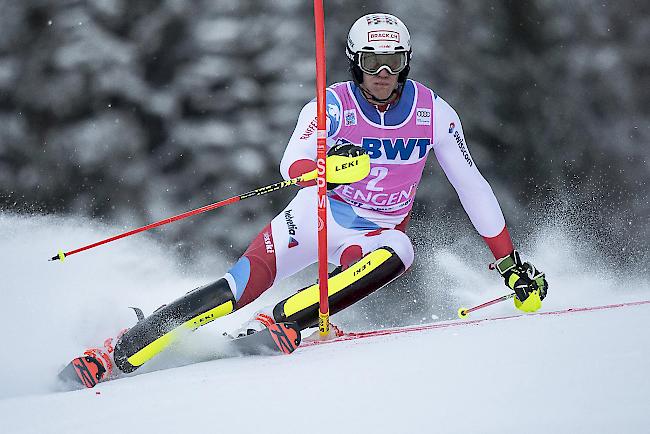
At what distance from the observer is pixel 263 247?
11.4ft

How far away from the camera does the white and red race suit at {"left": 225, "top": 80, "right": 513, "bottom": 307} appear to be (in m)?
3.38

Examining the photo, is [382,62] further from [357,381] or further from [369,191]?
[357,381]

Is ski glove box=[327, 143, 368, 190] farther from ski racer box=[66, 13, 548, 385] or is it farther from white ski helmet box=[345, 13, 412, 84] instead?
white ski helmet box=[345, 13, 412, 84]

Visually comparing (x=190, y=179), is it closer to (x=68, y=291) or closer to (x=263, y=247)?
(x=68, y=291)

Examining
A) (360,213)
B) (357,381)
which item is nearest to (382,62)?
(360,213)

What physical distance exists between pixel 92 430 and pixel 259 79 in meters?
5.85

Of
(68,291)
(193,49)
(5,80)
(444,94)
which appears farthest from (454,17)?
(68,291)

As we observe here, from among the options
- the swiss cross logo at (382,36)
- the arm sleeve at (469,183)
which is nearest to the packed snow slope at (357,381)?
the arm sleeve at (469,183)

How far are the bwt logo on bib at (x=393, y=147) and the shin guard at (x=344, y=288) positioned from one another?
48 centimetres

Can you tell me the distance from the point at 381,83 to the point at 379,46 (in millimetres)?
138

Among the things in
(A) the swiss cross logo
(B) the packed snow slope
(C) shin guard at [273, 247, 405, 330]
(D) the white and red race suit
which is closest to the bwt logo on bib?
(D) the white and red race suit

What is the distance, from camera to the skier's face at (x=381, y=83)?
337 centimetres

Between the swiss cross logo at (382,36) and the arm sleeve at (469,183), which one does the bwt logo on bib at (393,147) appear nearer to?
the arm sleeve at (469,183)

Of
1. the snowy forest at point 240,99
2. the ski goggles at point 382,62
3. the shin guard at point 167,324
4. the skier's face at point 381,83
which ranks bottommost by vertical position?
the snowy forest at point 240,99
